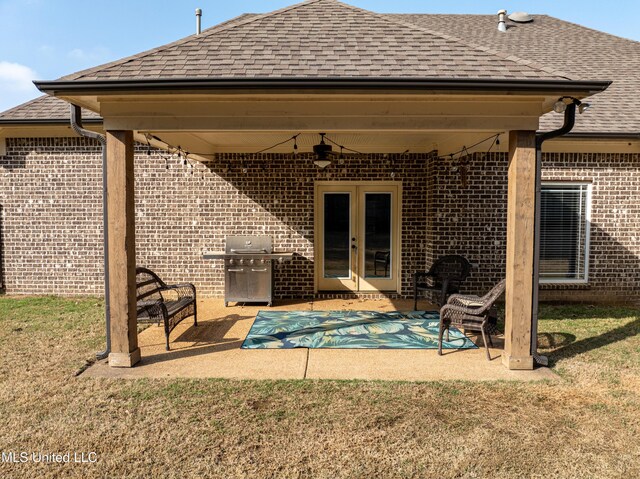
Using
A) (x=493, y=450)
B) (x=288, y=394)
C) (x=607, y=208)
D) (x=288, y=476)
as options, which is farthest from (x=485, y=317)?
(x=607, y=208)

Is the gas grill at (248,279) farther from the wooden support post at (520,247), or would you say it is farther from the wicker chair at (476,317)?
the wooden support post at (520,247)

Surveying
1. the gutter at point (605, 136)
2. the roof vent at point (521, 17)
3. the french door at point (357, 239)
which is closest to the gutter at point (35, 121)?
the french door at point (357, 239)

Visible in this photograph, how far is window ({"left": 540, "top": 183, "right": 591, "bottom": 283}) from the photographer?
333 inches

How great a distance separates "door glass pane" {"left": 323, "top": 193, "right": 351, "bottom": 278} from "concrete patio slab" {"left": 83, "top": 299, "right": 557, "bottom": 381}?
3.15 m

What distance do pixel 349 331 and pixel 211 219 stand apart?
395cm

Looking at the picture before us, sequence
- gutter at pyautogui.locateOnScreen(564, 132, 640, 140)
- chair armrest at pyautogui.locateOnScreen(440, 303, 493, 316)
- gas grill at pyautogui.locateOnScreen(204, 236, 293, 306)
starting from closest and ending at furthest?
chair armrest at pyautogui.locateOnScreen(440, 303, 493, 316), gutter at pyautogui.locateOnScreen(564, 132, 640, 140), gas grill at pyautogui.locateOnScreen(204, 236, 293, 306)

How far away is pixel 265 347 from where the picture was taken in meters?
5.70

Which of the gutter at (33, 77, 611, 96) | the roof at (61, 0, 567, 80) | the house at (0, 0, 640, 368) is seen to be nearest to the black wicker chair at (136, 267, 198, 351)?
the house at (0, 0, 640, 368)

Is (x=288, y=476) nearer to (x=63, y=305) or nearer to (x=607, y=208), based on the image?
(x=63, y=305)

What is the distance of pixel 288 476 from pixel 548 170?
25.1ft

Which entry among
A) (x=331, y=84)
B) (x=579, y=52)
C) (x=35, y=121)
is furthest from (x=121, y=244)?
(x=579, y=52)

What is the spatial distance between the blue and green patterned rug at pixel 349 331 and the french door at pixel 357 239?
4.69 ft

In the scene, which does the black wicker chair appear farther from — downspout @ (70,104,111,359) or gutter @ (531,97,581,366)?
gutter @ (531,97,581,366)

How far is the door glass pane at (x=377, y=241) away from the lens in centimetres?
897
